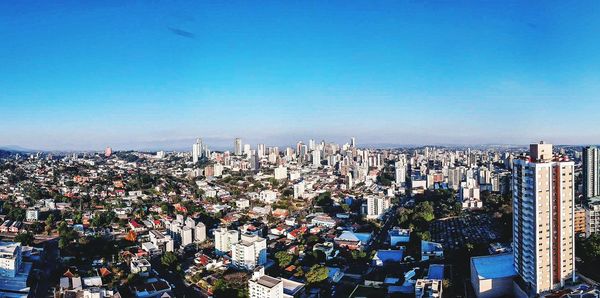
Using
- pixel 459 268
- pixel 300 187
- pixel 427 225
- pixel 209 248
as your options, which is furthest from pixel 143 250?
pixel 300 187

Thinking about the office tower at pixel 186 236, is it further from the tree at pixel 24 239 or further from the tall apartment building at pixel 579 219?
the tall apartment building at pixel 579 219

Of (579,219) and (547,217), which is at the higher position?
(547,217)

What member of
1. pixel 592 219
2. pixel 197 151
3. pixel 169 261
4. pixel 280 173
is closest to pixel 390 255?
pixel 169 261

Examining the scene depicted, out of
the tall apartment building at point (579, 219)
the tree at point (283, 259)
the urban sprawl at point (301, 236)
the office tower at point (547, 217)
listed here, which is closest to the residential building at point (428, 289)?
the urban sprawl at point (301, 236)

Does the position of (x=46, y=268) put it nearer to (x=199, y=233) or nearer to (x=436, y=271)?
(x=199, y=233)

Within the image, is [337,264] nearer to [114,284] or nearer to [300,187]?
[114,284]
